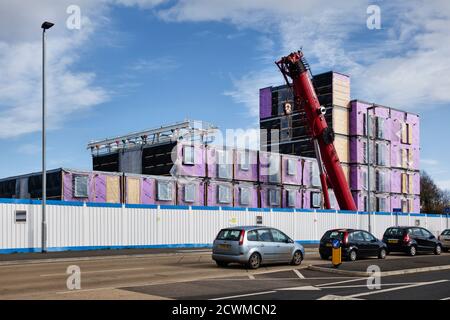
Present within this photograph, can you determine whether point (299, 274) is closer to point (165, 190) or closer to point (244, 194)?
point (165, 190)

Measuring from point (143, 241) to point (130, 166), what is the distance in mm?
20745

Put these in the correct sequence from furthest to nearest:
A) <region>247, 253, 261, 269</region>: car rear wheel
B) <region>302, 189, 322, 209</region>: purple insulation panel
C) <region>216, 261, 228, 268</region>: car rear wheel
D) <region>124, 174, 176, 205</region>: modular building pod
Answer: <region>302, 189, 322, 209</region>: purple insulation panel, <region>124, 174, 176, 205</region>: modular building pod, <region>216, 261, 228, 268</region>: car rear wheel, <region>247, 253, 261, 269</region>: car rear wheel

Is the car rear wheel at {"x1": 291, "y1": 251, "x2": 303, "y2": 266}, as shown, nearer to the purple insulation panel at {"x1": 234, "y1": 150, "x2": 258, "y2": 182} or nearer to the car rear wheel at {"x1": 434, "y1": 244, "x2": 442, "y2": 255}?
the car rear wheel at {"x1": 434, "y1": 244, "x2": 442, "y2": 255}

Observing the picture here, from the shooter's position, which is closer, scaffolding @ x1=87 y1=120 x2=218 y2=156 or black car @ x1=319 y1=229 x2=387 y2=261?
black car @ x1=319 y1=229 x2=387 y2=261

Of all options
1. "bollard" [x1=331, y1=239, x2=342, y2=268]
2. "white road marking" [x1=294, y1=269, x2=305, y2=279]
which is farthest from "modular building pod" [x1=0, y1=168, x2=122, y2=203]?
"bollard" [x1=331, y1=239, x2=342, y2=268]

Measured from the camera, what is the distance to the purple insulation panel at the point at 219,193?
4756 centimetres

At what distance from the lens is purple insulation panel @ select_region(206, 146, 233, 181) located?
155ft

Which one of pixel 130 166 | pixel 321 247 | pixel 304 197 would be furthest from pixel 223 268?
pixel 304 197

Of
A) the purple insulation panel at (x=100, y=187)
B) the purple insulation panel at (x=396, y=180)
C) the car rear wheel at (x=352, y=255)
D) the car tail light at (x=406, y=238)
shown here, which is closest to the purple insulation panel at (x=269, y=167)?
the purple insulation panel at (x=100, y=187)

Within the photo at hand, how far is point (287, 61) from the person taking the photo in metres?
42.8

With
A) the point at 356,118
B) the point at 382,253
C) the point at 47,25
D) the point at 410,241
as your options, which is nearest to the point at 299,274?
the point at 382,253

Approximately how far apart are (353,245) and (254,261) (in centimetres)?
626

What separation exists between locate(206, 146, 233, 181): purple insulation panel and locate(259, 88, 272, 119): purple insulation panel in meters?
17.6
